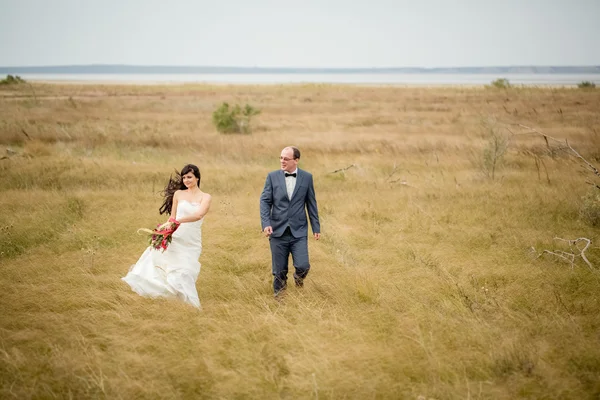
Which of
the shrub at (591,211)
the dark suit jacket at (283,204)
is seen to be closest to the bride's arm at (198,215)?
the dark suit jacket at (283,204)

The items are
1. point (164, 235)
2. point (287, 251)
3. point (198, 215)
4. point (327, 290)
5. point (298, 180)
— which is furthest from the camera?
point (327, 290)

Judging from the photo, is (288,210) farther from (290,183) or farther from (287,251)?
(287,251)

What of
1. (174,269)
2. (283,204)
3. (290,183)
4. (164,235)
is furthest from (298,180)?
(174,269)

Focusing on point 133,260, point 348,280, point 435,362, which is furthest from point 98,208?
point 435,362

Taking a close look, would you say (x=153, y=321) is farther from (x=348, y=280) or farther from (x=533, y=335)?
(x=533, y=335)

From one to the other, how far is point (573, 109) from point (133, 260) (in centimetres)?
3212

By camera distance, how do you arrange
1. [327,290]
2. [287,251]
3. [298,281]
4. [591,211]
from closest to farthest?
[287,251], [298,281], [327,290], [591,211]

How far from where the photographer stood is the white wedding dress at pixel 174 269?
580cm

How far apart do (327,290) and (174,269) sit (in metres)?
2.23

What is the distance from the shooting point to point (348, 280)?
6.69 m

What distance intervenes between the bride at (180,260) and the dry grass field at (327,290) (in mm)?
219

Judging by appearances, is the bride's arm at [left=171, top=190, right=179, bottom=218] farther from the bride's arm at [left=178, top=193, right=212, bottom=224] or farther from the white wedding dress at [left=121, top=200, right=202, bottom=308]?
the bride's arm at [left=178, top=193, right=212, bottom=224]

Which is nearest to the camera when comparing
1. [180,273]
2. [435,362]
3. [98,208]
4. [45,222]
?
[435,362]

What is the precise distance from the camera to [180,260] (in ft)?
19.4
